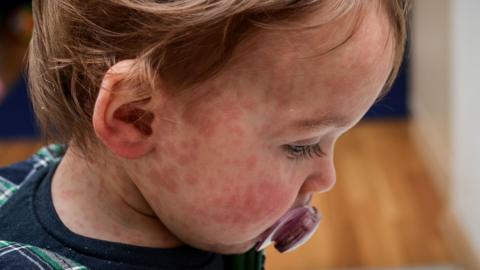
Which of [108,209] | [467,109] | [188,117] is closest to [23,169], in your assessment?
[108,209]

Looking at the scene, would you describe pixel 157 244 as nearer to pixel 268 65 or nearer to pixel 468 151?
pixel 268 65

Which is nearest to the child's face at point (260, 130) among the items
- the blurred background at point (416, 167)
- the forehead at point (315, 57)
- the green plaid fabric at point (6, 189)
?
the forehead at point (315, 57)

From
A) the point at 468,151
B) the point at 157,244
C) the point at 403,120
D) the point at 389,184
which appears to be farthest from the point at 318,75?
the point at 403,120

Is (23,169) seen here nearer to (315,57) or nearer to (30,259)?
(30,259)

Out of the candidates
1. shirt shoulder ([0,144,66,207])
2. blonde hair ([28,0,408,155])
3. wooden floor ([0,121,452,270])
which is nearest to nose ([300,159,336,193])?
blonde hair ([28,0,408,155])

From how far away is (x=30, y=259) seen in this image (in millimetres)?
589

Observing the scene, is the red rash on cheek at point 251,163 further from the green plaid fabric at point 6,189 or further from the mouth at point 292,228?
the green plaid fabric at point 6,189

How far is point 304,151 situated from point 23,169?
1.05ft

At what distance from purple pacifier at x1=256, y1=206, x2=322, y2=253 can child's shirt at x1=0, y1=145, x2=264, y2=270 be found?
0.11 ft

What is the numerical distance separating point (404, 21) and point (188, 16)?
200 mm

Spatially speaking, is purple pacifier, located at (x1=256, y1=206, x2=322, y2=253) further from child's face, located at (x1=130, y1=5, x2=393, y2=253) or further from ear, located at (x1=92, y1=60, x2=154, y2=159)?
ear, located at (x1=92, y1=60, x2=154, y2=159)

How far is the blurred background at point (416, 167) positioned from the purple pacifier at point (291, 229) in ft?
2.69

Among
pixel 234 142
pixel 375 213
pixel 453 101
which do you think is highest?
pixel 234 142

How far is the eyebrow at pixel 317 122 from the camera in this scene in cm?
59
